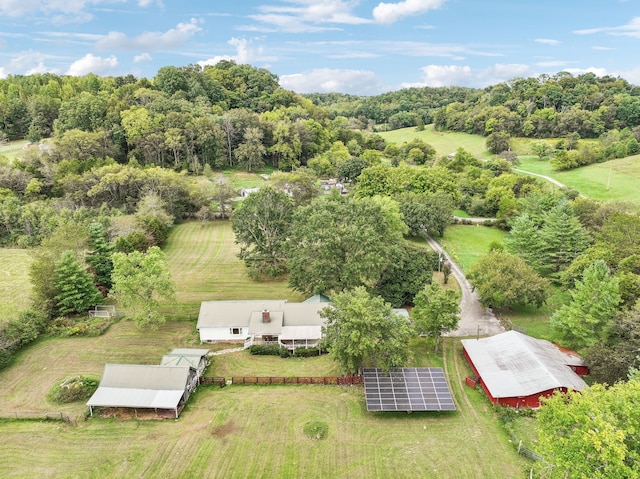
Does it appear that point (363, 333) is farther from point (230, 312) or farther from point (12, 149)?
point (12, 149)

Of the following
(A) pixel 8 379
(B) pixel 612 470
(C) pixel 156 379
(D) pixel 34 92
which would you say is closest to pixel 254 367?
(C) pixel 156 379

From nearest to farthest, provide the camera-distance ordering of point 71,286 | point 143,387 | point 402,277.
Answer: point 143,387, point 71,286, point 402,277

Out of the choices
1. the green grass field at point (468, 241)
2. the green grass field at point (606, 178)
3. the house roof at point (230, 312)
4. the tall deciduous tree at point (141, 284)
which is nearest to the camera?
the tall deciduous tree at point (141, 284)

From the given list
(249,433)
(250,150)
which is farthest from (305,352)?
(250,150)

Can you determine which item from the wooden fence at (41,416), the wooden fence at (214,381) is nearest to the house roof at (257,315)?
the wooden fence at (214,381)

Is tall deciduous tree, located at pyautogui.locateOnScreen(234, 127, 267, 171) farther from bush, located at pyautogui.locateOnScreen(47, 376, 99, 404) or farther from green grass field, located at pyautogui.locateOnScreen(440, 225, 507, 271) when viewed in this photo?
bush, located at pyautogui.locateOnScreen(47, 376, 99, 404)

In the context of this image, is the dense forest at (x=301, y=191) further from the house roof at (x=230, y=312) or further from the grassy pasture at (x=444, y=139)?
the house roof at (x=230, y=312)

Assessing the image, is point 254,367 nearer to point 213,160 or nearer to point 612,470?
point 612,470
